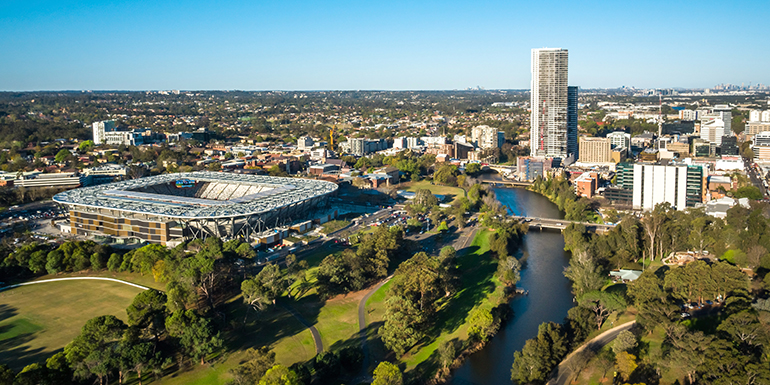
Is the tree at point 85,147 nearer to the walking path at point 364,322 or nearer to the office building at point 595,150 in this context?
the walking path at point 364,322

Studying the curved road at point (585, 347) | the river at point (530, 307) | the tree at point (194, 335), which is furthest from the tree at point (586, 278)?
the tree at point (194, 335)

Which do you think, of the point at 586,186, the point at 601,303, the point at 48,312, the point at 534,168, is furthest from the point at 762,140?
the point at 48,312

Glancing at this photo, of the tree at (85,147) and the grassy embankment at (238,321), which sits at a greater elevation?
the tree at (85,147)

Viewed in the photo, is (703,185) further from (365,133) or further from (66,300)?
(365,133)

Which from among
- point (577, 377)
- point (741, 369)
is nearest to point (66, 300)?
point (577, 377)

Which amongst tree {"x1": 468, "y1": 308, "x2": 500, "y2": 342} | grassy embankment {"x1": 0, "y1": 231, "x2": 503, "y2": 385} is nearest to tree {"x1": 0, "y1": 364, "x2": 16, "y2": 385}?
grassy embankment {"x1": 0, "y1": 231, "x2": 503, "y2": 385}

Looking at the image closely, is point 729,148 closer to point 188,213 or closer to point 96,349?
point 188,213
